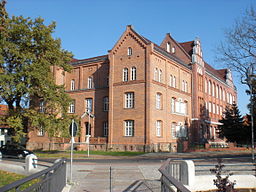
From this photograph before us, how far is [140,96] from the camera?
35656 mm

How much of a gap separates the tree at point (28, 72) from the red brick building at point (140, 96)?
817cm

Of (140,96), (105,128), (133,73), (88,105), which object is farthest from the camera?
(88,105)

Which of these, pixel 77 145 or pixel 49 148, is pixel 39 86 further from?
pixel 49 148

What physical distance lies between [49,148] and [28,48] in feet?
57.3

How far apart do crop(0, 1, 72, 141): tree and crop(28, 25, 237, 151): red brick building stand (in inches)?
322

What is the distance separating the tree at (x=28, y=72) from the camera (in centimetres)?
2673

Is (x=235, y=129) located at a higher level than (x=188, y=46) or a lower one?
lower

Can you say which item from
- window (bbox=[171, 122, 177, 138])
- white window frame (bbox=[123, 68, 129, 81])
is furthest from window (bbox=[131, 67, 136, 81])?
window (bbox=[171, 122, 177, 138])

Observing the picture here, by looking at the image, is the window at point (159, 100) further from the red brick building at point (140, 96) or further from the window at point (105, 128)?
the window at point (105, 128)

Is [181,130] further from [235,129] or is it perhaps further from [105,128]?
[105,128]

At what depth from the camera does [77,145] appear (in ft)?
124

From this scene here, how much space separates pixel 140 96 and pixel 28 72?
1383 cm

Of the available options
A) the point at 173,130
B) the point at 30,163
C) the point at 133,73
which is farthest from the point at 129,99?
the point at 30,163

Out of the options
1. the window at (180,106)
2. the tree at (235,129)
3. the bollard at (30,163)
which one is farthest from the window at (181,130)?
the bollard at (30,163)
